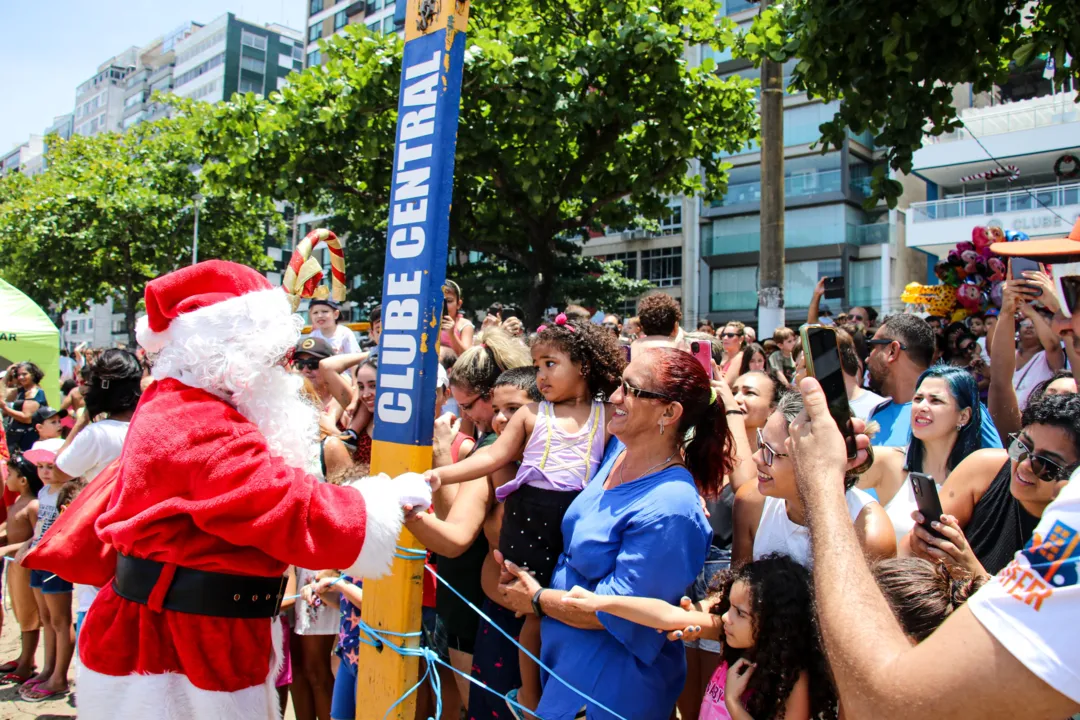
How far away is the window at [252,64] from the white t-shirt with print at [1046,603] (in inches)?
2633

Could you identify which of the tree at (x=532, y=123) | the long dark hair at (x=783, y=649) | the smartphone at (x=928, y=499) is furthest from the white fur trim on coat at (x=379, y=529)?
the tree at (x=532, y=123)

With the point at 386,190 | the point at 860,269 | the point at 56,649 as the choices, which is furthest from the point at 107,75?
the point at 56,649

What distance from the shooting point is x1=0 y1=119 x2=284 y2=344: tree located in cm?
2281

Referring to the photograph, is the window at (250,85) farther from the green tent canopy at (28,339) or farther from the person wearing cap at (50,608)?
the person wearing cap at (50,608)

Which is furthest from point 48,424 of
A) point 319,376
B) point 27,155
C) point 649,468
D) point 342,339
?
point 27,155

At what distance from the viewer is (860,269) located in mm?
30125

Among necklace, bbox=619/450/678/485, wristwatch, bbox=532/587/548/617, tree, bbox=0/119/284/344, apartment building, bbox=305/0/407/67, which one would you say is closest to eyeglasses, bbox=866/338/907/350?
necklace, bbox=619/450/678/485

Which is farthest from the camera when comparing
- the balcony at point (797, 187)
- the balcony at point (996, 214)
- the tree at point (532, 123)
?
the balcony at point (797, 187)

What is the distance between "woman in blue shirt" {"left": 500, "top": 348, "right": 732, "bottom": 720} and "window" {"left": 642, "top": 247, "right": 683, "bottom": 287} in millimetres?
31297

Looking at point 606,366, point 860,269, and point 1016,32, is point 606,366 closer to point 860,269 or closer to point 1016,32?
point 1016,32

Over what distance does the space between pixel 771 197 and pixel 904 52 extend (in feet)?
7.23

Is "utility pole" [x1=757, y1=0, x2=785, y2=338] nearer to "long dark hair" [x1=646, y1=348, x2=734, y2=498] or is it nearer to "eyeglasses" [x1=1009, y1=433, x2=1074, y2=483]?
"long dark hair" [x1=646, y1=348, x2=734, y2=498]

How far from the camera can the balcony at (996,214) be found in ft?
69.3

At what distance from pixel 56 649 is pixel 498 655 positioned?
3.55 meters
